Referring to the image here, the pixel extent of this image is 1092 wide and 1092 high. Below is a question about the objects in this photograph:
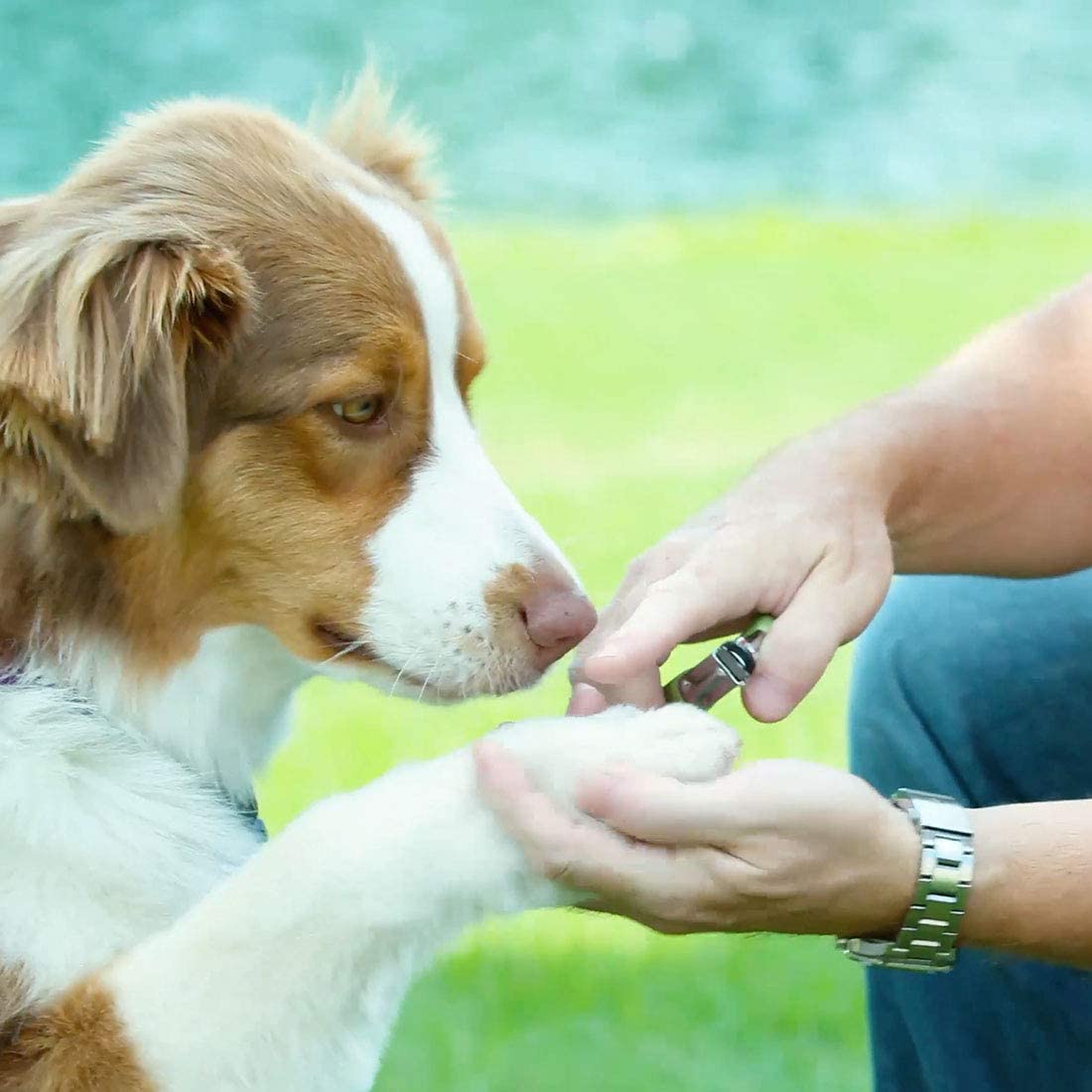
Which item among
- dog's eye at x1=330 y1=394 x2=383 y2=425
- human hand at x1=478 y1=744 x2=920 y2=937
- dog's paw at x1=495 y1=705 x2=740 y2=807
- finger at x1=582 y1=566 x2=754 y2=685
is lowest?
human hand at x1=478 y1=744 x2=920 y2=937

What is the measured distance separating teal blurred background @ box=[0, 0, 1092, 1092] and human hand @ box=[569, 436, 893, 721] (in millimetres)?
546

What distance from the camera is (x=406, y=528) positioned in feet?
7.50

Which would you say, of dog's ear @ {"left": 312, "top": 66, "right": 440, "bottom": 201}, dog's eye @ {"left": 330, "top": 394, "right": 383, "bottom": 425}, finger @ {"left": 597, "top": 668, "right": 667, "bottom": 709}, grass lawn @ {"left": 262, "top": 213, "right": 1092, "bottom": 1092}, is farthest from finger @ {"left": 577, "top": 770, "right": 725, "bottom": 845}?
grass lawn @ {"left": 262, "top": 213, "right": 1092, "bottom": 1092}

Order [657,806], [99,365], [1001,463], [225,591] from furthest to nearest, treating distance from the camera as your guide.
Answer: [1001,463], [225,591], [99,365], [657,806]

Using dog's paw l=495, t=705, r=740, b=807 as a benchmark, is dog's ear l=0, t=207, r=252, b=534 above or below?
above

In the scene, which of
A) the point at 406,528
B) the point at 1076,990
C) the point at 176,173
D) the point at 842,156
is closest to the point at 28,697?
the point at 406,528

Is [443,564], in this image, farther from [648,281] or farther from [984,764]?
[648,281]

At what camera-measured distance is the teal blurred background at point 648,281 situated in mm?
3371

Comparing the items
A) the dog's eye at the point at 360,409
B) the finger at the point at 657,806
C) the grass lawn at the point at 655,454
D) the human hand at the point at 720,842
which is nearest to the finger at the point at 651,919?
the human hand at the point at 720,842

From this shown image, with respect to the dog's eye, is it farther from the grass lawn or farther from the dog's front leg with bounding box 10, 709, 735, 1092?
the grass lawn

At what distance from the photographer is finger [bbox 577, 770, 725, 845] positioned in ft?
6.10

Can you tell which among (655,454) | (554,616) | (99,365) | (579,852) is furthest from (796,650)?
(655,454)

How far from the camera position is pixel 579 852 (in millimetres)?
1864

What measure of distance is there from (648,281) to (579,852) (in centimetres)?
764
